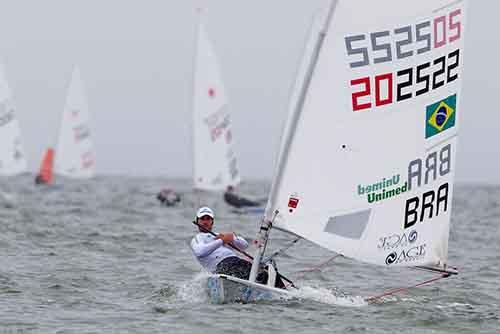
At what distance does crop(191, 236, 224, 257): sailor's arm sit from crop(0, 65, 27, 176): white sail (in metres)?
23.4

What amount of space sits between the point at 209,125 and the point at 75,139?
57.5 feet

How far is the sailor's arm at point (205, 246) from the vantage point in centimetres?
1064

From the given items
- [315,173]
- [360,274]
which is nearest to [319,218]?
[315,173]

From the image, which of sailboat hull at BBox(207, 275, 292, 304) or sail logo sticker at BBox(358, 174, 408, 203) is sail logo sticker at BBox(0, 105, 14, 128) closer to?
sailboat hull at BBox(207, 275, 292, 304)

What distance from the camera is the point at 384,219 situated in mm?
10094

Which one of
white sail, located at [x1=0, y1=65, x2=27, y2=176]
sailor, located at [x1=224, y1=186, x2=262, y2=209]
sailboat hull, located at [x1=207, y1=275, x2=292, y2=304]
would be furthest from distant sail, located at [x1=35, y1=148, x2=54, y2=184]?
sailboat hull, located at [x1=207, y1=275, x2=292, y2=304]

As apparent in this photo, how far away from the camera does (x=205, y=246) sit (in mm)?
10703

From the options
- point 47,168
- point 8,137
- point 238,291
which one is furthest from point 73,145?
point 238,291

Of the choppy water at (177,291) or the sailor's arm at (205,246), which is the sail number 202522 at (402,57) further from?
the choppy water at (177,291)

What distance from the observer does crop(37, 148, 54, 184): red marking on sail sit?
47.3 m

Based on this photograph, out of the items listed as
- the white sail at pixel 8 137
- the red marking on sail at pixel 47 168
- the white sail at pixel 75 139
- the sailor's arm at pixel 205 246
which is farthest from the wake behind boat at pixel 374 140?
the red marking on sail at pixel 47 168

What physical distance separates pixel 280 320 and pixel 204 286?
58.2 inches

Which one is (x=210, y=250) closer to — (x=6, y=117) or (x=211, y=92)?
(x=211, y=92)

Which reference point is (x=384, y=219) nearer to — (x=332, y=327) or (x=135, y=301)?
(x=332, y=327)
